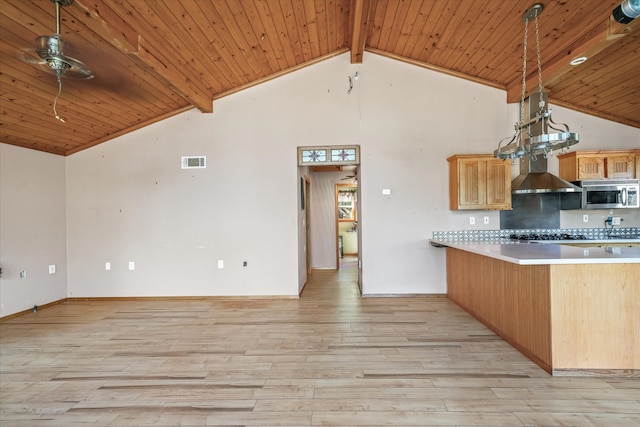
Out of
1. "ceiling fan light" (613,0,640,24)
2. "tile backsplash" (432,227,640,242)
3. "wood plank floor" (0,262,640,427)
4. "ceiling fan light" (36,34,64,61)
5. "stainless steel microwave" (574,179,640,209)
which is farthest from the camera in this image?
"tile backsplash" (432,227,640,242)

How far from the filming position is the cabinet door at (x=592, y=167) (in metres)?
4.18

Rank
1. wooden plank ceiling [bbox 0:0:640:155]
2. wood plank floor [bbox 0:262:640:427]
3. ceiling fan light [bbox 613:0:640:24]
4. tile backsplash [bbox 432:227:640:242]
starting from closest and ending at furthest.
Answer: wood plank floor [bbox 0:262:640:427] < ceiling fan light [bbox 613:0:640:24] < wooden plank ceiling [bbox 0:0:640:155] < tile backsplash [bbox 432:227:640:242]

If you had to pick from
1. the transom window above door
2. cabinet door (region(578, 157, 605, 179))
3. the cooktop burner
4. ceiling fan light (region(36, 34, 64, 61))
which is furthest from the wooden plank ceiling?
the cooktop burner

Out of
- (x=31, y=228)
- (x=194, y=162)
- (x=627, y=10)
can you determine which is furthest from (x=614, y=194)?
(x=31, y=228)

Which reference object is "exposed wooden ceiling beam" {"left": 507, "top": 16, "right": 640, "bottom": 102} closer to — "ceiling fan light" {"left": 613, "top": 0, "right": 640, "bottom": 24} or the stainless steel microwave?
"ceiling fan light" {"left": 613, "top": 0, "right": 640, "bottom": 24}

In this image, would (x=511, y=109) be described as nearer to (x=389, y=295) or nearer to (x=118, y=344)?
(x=389, y=295)

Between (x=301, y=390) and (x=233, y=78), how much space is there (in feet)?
A: 13.7

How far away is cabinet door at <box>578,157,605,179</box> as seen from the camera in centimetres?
418

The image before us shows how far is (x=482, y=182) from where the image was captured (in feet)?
13.7

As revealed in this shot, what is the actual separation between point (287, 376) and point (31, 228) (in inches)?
175

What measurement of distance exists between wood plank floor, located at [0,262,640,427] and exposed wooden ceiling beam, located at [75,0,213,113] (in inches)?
116

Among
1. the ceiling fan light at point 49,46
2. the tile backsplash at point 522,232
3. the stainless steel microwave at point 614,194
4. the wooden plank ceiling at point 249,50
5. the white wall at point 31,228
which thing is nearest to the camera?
the ceiling fan light at point 49,46

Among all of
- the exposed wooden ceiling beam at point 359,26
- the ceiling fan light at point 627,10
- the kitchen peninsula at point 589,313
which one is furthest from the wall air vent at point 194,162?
the ceiling fan light at point 627,10

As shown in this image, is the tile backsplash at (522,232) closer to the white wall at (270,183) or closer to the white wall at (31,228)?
the white wall at (270,183)
